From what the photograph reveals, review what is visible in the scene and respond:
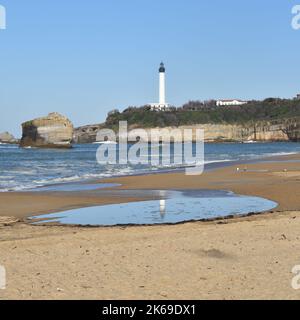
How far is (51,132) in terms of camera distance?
97750 mm

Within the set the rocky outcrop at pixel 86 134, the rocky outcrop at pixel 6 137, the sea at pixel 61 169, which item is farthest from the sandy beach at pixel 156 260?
the rocky outcrop at pixel 86 134

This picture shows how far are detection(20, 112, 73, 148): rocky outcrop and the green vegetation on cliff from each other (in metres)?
68.5

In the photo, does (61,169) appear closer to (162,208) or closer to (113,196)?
(113,196)

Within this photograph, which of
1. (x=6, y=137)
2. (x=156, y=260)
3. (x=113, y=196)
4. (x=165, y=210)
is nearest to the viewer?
(x=156, y=260)

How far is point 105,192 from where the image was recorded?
18.9m

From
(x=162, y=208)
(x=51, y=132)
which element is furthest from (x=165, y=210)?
(x=51, y=132)

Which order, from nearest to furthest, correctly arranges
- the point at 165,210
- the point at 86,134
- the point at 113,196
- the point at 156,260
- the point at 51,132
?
1. the point at 156,260
2. the point at 165,210
3. the point at 113,196
4. the point at 51,132
5. the point at 86,134

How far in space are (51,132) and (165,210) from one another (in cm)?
8641

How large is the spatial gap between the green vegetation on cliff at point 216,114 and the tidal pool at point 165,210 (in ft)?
484

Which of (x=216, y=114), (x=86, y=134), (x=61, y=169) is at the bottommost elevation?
(x=61, y=169)

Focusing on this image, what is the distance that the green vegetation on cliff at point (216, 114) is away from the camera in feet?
546

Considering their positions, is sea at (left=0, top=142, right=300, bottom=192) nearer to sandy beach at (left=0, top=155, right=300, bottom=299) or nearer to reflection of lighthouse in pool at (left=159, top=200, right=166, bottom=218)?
reflection of lighthouse in pool at (left=159, top=200, right=166, bottom=218)

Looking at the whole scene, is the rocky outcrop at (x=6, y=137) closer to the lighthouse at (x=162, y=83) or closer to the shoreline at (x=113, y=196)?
the lighthouse at (x=162, y=83)
